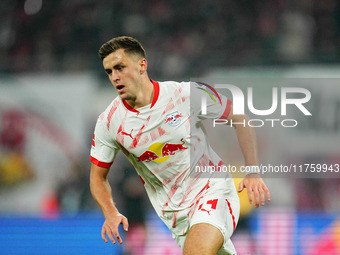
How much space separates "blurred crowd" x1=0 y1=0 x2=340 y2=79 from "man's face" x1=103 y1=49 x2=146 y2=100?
4535 mm

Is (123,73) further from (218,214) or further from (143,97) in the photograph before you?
(218,214)

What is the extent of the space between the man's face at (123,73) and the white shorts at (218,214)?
2.62 ft

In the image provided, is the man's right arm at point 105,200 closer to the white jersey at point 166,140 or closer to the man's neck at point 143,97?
the white jersey at point 166,140

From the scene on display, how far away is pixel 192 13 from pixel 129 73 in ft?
20.4

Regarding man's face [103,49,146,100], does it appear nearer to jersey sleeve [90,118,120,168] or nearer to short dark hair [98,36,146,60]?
short dark hair [98,36,146,60]

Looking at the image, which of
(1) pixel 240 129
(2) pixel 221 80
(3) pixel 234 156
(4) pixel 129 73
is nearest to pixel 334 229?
(3) pixel 234 156

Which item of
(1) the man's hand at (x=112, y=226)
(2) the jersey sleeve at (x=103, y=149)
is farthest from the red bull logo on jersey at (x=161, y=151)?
(1) the man's hand at (x=112, y=226)

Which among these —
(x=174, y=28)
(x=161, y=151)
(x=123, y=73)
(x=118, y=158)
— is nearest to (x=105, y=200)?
(x=161, y=151)

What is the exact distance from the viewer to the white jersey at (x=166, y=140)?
3525 millimetres

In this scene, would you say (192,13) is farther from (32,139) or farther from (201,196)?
(201,196)

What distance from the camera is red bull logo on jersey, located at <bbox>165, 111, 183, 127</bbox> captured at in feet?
11.6

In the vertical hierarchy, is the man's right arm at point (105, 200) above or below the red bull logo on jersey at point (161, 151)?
below

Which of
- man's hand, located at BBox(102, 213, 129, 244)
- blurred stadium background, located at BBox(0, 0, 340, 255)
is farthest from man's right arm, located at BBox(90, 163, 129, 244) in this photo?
blurred stadium background, located at BBox(0, 0, 340, 255)

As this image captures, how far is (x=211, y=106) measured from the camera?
12.0 ft
